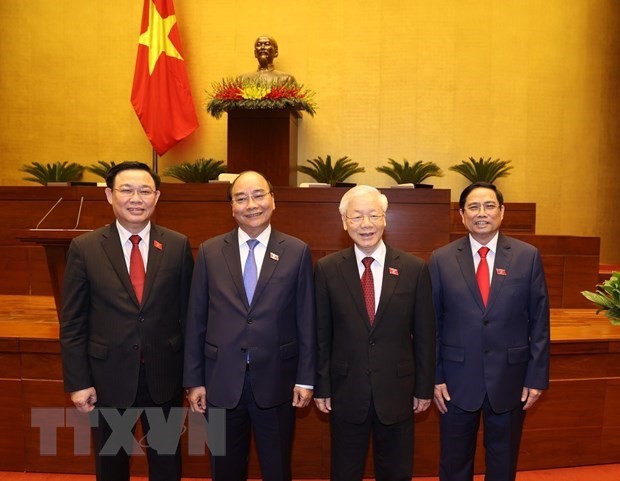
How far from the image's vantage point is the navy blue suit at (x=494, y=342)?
211 centimetres

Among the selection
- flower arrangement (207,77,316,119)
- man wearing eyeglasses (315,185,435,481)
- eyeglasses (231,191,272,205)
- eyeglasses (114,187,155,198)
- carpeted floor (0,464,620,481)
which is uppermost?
flower arrangement (207,77,316,119)

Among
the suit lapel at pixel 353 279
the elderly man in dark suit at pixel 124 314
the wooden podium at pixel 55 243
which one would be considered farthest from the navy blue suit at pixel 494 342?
the wooden podium at pixel 55 243

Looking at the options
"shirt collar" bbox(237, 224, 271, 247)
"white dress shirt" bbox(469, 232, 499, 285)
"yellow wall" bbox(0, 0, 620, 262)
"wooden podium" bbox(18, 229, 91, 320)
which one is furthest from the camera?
"yellow wall" bbox(0, 0, 620, 262)

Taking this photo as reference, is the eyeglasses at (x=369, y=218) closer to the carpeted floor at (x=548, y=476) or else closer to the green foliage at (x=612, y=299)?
the green foliage at (x=612, y=299)

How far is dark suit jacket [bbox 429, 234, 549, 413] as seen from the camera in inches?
83.1

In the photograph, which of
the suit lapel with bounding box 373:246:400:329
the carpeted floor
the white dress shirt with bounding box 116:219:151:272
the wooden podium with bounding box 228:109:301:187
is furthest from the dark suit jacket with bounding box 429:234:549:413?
the wooden podium with bounding box 228:109:301:187

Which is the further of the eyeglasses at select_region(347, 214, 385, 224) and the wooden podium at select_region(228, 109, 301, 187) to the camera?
the wooden podium at select_region(228, 109, 301, 187)

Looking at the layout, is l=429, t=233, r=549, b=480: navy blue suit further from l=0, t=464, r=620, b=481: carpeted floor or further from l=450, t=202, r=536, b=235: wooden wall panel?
l=450, t=202, r=536, b=235: wooden wall panel

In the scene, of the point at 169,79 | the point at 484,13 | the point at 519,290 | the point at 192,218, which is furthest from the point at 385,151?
the point at 519,290

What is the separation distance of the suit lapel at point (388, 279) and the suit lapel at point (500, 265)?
394mm

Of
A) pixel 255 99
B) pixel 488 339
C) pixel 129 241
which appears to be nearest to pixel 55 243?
pixel 129 241

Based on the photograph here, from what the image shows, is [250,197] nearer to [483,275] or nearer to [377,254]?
[377,254]

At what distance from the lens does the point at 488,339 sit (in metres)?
2.11

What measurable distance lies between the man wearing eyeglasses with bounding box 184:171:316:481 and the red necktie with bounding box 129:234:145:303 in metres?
0.20
